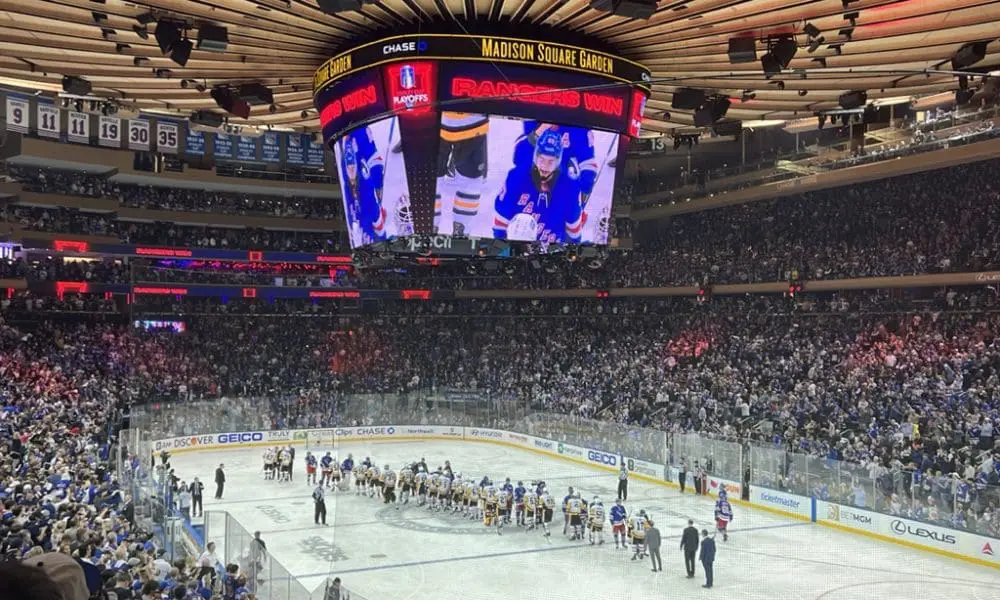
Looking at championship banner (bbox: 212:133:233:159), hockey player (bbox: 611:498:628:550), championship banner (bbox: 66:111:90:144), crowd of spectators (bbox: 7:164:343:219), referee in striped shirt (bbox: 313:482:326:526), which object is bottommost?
referee in striped shirt (bbox: 313:482:326:526)

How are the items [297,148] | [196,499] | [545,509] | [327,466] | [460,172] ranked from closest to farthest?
[460,172] → [545,509] → [196,499] → [327,466] → [297,148]

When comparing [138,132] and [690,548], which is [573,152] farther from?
[138,132]

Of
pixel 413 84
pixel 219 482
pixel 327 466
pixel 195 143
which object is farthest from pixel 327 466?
pixel 195 143

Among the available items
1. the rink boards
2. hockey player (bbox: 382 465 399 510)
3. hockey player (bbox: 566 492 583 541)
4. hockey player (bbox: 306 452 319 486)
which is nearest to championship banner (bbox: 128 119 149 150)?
the rink boards

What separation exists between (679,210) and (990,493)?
972 inches

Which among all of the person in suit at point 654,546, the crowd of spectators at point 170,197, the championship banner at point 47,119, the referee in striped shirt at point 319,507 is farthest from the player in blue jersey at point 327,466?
the crowd of spectators at point 170,197

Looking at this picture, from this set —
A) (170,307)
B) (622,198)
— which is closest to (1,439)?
(170,307)

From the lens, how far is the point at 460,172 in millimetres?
12812

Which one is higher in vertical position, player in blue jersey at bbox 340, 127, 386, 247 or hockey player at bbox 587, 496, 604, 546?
player in blue jersey at bbox 340, 127, 386, 247

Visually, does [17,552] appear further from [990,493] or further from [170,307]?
[170,307]

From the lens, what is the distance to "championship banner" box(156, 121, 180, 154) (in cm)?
3048

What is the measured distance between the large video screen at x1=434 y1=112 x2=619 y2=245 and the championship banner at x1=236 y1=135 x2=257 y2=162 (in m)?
22.3

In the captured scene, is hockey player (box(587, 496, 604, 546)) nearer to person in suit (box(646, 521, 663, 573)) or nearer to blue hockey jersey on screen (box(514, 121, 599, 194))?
person in suit (box(646, 521, 663, 573))

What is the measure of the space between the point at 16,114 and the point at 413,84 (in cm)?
1374
